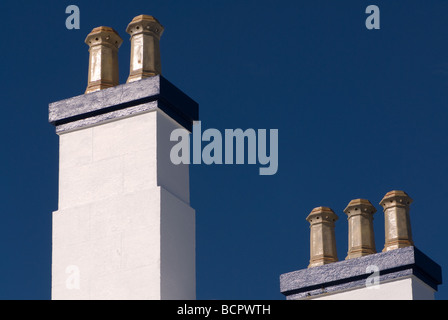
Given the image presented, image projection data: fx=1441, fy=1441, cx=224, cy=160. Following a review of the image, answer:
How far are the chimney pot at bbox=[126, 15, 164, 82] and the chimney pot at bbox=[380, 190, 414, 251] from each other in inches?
148

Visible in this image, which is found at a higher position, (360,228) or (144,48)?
(144,48)

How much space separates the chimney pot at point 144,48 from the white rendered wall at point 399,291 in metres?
3.92

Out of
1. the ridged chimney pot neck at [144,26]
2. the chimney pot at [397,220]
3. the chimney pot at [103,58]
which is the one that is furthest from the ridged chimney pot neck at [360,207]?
the chimney pot at [103,58]

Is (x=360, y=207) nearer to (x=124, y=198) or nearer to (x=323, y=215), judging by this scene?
(x=323, y=215)

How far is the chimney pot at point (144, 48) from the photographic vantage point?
687 inches

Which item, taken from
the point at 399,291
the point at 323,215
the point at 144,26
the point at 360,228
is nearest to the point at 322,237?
the point at 323,215

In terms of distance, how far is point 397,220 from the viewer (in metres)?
19.0

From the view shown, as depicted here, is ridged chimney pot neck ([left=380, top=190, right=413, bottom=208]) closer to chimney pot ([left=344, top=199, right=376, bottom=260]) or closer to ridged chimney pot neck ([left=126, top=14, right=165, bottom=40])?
chimney pot ([left=344, top=199, right=376, bottom=260])

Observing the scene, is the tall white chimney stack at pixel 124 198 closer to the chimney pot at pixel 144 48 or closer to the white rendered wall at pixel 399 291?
the chimney pot at pixel 144 48

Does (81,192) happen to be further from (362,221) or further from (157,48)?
(362,221)

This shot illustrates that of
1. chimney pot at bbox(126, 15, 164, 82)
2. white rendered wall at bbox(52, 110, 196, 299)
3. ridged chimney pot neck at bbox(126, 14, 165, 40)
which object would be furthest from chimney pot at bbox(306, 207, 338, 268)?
ridged chimney pot neck at bbox(126, 14, 165, 40)

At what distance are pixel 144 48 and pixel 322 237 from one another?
3932mm
